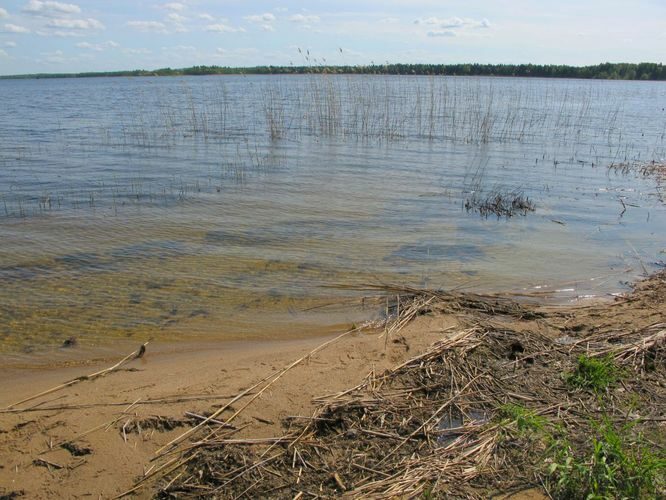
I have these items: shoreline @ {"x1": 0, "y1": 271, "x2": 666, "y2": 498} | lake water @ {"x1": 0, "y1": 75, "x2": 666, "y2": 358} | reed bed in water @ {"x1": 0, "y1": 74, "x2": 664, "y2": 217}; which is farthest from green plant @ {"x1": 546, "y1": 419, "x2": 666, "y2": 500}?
reed bed in water @ {"x1": 0, "y1": 74, "x2": 664, "y2": 217}

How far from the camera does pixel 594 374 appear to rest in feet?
15.2

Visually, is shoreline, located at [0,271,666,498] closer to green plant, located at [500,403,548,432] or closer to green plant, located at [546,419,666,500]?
green plant, located at [546,419,666,500]

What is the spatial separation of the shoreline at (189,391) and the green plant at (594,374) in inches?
36.5

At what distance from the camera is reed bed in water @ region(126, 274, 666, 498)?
3396 mm

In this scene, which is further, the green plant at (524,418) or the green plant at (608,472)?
the green plant at (524,418)

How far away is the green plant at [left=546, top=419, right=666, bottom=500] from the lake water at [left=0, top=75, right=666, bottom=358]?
3442mm

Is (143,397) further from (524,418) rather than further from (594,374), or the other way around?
(594,374)

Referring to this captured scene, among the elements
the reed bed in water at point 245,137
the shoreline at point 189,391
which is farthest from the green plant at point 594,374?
the reed bed in water at point 245,137

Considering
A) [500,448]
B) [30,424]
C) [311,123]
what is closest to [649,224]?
[500,448]

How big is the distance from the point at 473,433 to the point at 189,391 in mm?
2329

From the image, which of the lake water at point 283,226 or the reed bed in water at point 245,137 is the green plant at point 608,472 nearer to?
the lake water at point 283,226

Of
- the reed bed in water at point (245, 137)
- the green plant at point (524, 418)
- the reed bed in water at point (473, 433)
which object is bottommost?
the reed bed in water at point (473, 433)

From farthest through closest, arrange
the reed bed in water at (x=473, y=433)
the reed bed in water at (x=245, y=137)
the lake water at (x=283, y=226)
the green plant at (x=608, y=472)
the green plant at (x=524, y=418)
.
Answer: the reed bed in water at (x=245, y=137) < the lake water at (x=283, y=226) < the green plant at (x=524, y=418) < the reed bed in water at (x=473, y=433) < the green plant at (x=608, y=472)

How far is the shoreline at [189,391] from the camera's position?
12.1ft
